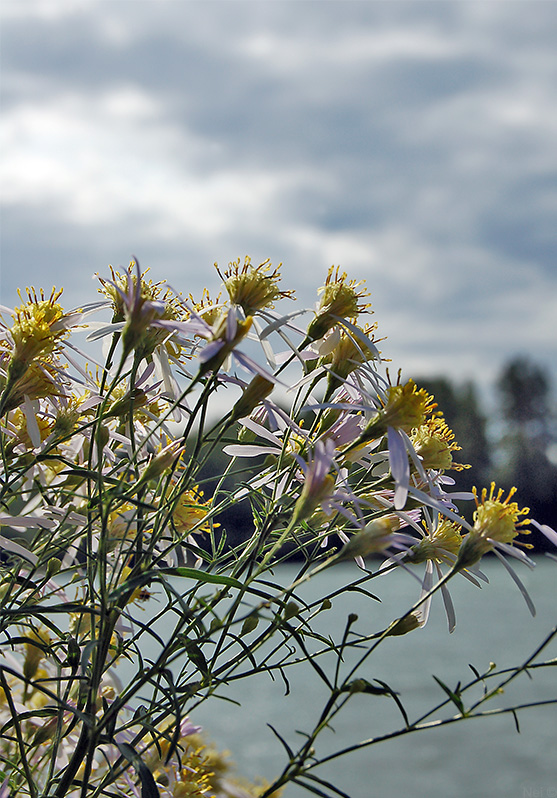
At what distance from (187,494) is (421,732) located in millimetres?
9566

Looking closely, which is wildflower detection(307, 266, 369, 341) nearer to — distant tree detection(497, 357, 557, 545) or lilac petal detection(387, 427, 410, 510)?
lilac petal detection(387, 427, 410, 510)

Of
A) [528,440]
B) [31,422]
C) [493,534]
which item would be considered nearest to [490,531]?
[493,534]

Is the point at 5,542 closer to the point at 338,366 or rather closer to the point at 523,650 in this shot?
the point at 338,366

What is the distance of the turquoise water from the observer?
6895mm

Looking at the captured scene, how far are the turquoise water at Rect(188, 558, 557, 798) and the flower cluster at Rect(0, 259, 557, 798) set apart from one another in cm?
497

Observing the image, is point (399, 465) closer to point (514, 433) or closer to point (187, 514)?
point (187, 514)

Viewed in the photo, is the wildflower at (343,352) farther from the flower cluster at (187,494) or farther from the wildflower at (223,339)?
the wildflower at (223,339)

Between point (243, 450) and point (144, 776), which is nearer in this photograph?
point (144, 776)

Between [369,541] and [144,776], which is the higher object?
[369,541]

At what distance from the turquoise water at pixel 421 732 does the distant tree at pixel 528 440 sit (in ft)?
27.9

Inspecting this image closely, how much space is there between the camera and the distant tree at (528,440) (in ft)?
73.0

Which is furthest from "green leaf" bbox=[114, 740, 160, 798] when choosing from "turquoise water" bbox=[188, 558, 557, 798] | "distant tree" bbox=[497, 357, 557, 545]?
"distant tree" bbox=[497, 357, 557, 545]

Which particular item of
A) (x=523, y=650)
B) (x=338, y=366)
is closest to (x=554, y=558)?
(x=338, y=366)

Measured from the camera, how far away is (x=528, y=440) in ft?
93.4
